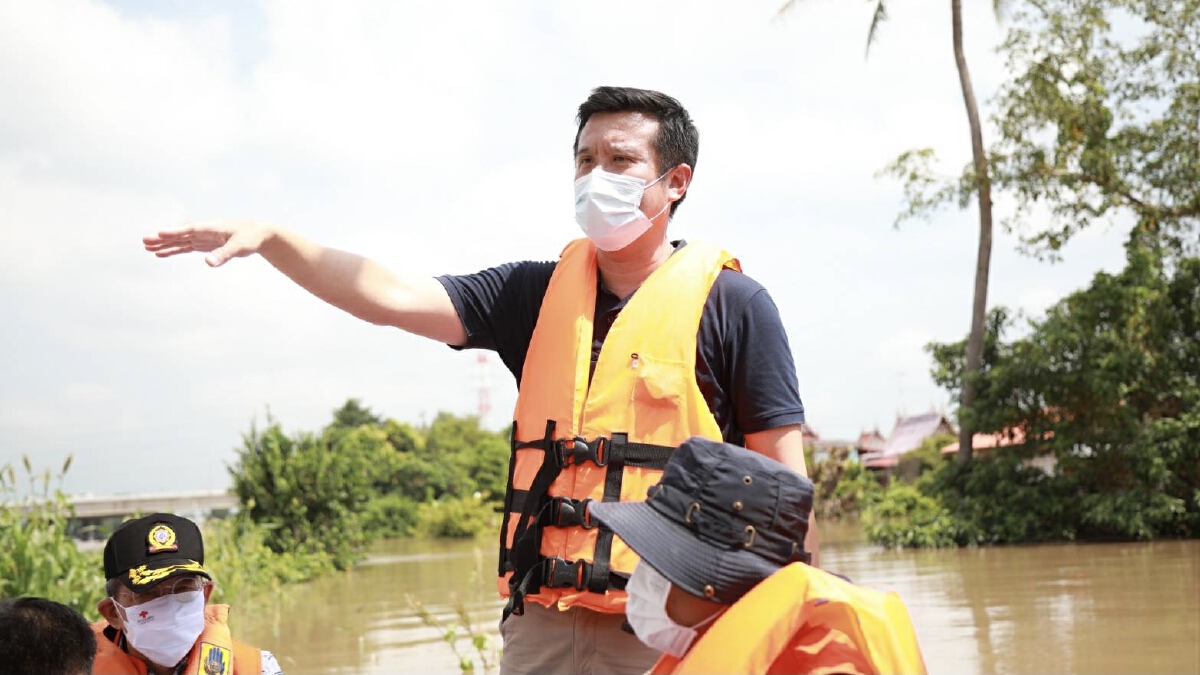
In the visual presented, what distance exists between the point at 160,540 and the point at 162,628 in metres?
0.22

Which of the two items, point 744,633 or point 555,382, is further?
point 555,382

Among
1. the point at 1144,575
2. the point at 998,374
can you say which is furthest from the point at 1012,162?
the point at 1144,575

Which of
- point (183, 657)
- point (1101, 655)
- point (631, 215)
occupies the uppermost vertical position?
point (631, 215)

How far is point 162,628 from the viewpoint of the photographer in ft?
9.36

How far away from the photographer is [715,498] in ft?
5.54

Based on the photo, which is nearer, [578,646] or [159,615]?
[578,646]

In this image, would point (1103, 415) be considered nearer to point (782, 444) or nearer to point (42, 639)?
point (782, 444)

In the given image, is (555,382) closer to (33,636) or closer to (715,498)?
(715,498)

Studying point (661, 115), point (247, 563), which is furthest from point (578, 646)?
point (247, 563)

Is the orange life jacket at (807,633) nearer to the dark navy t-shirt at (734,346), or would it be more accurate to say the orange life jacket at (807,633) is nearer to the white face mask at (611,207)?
the dark navy t-shirt at (734,346)

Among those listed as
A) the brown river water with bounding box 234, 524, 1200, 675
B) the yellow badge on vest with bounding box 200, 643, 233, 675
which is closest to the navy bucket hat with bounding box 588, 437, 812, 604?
the yellow badge on vest with bounding box 200, 643, 233, 675

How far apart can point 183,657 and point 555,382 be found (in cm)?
124

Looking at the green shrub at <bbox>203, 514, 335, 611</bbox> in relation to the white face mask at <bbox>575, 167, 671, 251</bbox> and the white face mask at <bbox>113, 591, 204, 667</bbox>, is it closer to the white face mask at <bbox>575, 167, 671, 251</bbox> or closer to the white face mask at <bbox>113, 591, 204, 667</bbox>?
the white face mask at <bbox>113, 591, 204, 667</bbox>

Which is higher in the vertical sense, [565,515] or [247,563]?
[565,515]
